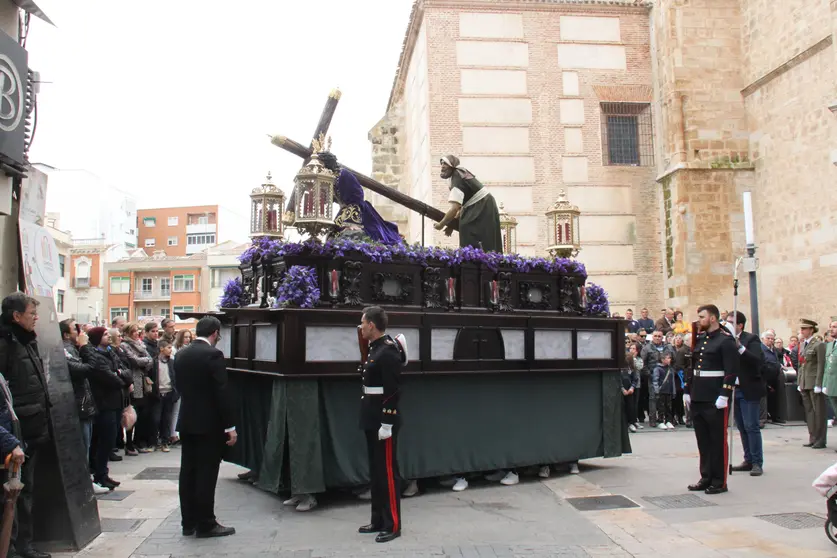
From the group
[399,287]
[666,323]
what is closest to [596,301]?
[399,287]

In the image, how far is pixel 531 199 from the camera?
22.8 metres

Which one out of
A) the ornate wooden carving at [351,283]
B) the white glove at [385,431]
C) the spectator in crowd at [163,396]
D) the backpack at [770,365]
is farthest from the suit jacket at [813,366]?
the spectator in crowd at [163,396]

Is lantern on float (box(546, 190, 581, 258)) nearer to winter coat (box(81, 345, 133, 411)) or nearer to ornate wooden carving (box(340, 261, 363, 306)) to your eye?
ornate wooden carving (box(340, 261, 363, 306))

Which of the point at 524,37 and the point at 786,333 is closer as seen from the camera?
the point at 786,333

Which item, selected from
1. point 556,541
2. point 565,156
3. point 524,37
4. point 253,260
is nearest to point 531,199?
point 565,156

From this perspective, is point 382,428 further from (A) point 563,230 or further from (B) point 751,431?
(A) point 563,230

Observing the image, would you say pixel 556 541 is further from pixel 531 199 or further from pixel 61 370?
pixel 531 199

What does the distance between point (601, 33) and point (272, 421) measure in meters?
20.4

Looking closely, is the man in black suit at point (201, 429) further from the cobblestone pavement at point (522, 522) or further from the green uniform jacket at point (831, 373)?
the green uniform jacket at point (831, 373)

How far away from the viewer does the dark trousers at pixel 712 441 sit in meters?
8.05

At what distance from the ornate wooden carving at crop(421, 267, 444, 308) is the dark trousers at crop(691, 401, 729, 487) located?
130 inches

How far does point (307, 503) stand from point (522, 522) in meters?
2.24

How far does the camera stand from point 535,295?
9.55 meters

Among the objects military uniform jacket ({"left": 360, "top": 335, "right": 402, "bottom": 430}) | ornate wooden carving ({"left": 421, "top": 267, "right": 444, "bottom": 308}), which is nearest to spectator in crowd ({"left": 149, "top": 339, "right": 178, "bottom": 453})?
ornate wooden carving ({"left": 421, "top": 267, "right": 444, "bottom": 308})
